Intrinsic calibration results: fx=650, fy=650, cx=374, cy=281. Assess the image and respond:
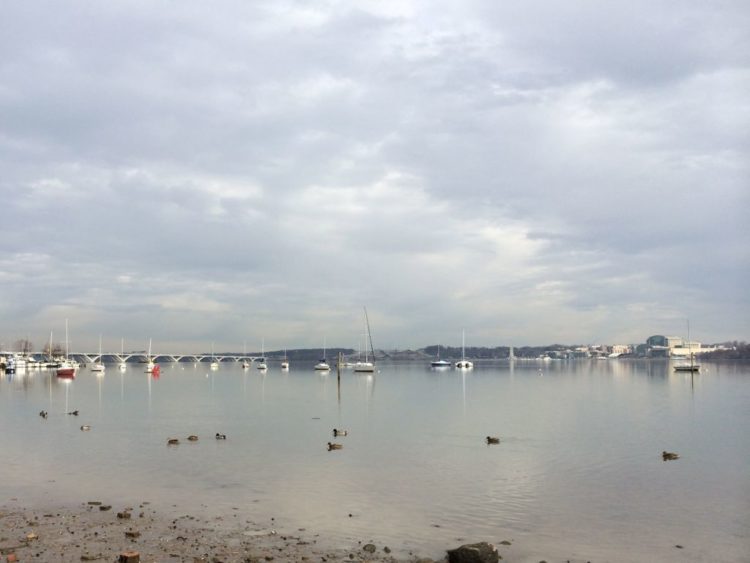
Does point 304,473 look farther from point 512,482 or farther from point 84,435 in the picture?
point 84,435

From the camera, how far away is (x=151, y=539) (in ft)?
75.4

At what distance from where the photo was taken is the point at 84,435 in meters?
53.3

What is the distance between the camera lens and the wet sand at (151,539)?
21.0m

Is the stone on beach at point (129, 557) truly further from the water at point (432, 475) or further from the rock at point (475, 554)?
the rock at point (475, 554)

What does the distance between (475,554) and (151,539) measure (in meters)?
11.4

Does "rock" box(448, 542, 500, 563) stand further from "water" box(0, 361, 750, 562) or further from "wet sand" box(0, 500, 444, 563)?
"water" box(0, 361, 750, 562)

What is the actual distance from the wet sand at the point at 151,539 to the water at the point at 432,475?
1.24 metres

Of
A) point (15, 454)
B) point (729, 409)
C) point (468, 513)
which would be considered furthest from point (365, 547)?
point (729, 409)

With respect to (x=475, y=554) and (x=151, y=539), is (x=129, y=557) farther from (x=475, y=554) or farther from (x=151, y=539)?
(x=475, y=554)

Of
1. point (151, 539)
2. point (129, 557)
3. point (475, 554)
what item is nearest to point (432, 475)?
point (475, 554)

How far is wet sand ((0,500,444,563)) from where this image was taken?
21016 millimetres

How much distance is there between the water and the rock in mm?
2029

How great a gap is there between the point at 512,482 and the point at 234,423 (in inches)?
1438

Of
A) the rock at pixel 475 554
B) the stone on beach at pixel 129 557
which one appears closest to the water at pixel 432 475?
the rock at pixel 475 554
